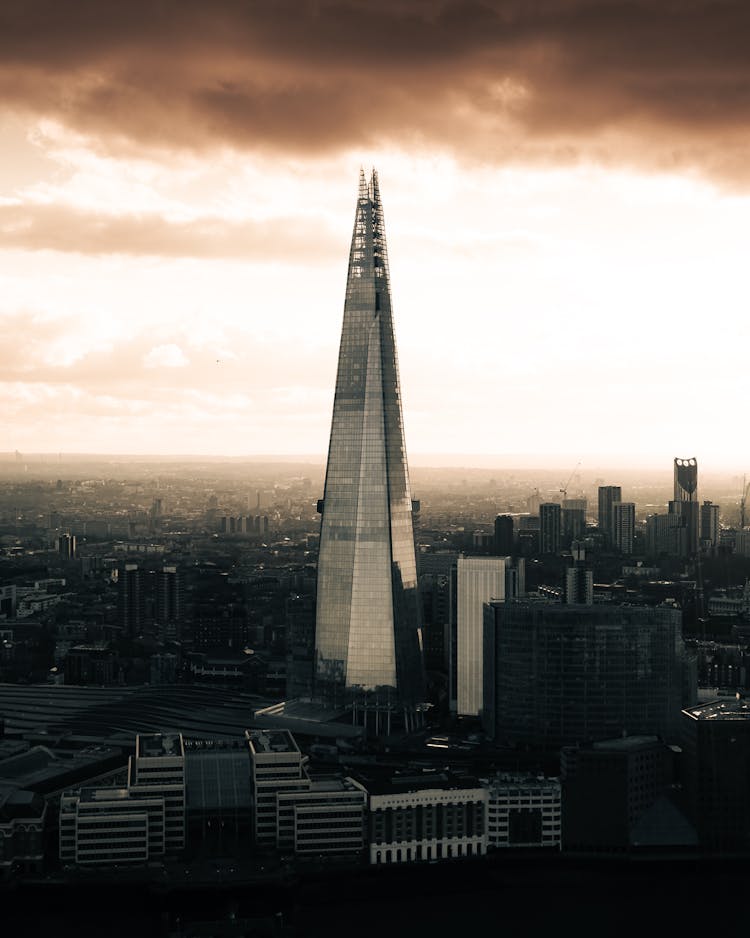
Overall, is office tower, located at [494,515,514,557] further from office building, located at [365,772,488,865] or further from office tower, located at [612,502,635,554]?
office building, located at [365,772,488,865]

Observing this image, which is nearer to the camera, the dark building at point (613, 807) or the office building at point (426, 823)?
the office building at point (426, 823)

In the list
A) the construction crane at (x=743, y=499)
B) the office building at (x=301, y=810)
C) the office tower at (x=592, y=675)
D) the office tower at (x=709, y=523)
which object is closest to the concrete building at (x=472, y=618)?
the office tower at (x=592, y=675)

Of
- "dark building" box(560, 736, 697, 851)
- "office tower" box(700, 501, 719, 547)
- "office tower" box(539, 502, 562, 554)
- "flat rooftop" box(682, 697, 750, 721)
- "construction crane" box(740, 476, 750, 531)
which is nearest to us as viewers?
"dark building" box(560, 736, 697, 851)

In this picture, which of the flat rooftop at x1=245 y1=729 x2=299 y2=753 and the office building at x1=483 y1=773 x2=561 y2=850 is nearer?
the office building at x1=483 y1=773 x2=561 y2=850

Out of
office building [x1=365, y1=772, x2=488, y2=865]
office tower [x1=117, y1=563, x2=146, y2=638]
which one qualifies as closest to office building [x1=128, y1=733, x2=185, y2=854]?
office building [x1=365, y1=772, x2=488, y2=865]

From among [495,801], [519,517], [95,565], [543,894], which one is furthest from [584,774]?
[519,517]

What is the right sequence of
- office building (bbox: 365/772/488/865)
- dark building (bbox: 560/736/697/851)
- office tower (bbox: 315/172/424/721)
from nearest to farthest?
office building (bbox: 365/772/488/865), dark building (bbox: 560/736/697/851), office tower (bbox: 315/172/424/721)

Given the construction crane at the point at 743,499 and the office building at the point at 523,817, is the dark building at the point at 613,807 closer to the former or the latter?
the office building at the point at 523,817
